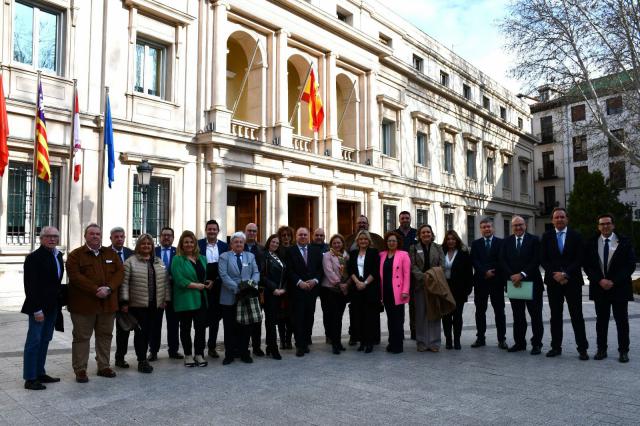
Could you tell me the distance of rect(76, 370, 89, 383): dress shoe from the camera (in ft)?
20.4

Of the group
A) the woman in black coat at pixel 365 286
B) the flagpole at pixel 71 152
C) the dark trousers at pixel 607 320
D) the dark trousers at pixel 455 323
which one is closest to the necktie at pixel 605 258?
→ the dark trousers at pixel 607 320

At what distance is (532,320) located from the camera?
8.01 meters

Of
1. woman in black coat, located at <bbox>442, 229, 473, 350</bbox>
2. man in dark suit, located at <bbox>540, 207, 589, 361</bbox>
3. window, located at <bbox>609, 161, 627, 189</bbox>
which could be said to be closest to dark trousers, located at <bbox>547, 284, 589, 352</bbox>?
man in dark suit, located at <bbox>540, 207, 589, 361</bbox>

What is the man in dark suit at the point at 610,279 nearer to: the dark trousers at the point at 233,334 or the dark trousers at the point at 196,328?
the dark trousers at the point at 233,334

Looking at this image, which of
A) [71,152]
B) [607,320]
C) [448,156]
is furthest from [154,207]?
[448,156]

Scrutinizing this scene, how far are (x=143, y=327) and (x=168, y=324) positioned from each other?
0.60m

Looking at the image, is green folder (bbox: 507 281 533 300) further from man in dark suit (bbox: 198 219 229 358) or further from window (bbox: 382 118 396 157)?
window (bbox: 382 118 396 157)

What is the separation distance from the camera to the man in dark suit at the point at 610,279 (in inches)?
290

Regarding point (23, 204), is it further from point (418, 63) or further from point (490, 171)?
point (490, 171)

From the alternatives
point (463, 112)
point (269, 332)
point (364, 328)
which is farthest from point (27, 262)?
point (463, 112)

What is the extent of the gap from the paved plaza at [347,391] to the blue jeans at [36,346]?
225 millimetres

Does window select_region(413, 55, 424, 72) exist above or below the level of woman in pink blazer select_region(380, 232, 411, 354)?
above

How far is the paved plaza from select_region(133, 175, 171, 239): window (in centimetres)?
731

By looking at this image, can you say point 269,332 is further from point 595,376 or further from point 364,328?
point 595,376
